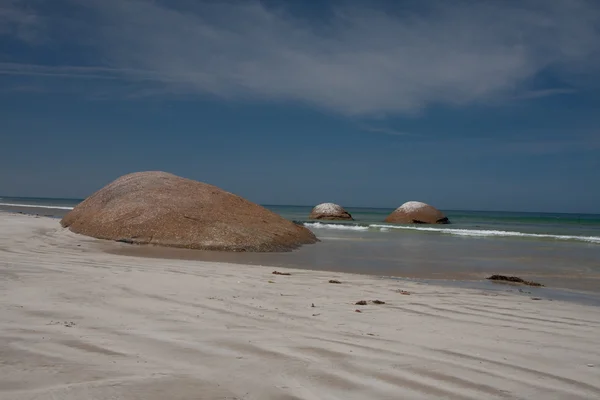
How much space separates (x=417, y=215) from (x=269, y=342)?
29.9m

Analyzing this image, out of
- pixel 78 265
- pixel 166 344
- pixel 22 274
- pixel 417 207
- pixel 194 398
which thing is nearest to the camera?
pixel 194 398

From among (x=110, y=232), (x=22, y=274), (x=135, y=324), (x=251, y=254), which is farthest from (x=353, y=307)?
(x=110, y=232)

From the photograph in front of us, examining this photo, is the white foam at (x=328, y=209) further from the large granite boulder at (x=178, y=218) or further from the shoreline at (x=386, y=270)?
the shoreline at (x=386, y=270)

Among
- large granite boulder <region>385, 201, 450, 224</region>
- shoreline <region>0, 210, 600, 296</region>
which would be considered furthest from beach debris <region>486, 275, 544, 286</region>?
large granite boulder <region>385, 201, 450, 224</region>

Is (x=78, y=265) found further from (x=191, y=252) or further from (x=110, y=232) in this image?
(x=110, y=232)

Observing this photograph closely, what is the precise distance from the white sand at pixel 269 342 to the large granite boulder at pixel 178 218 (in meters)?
4.35

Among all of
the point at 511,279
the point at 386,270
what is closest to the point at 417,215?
the point at 386,270

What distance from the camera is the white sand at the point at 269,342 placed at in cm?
257

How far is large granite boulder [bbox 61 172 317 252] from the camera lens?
1052cm

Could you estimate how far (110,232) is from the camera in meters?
10.9

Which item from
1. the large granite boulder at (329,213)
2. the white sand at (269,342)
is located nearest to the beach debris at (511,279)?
the white sand at (269,342)

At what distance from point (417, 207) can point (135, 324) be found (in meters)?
30.4

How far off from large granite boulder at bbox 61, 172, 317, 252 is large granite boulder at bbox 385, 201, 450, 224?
2054 cm

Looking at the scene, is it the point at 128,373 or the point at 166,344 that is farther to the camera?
the point at 166,344
